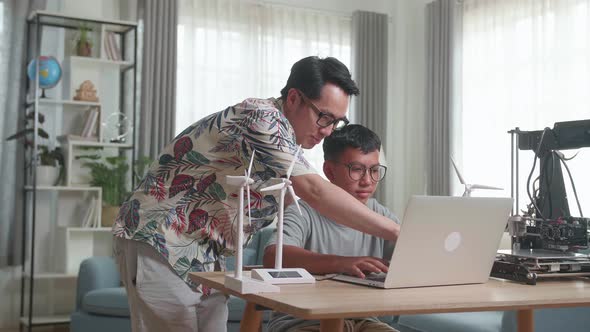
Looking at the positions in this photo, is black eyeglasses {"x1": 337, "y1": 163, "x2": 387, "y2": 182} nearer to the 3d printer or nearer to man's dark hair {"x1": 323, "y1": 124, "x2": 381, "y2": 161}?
man's dark hair {"x1": 323, "y1": 124, "x2": 381, "y2": 161}

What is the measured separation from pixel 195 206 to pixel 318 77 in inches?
18.4

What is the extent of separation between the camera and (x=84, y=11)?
5.32 metres

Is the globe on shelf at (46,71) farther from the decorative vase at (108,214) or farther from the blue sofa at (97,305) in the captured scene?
the blue sofa at (97,305)

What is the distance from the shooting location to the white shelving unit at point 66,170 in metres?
5.00

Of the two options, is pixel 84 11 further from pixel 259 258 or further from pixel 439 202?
pixel 439 202

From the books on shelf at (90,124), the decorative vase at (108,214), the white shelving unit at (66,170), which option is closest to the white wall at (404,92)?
the white shelving unit at (66,170)

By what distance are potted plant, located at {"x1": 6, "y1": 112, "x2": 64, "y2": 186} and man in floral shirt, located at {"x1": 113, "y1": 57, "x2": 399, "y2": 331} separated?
3095 millimetres

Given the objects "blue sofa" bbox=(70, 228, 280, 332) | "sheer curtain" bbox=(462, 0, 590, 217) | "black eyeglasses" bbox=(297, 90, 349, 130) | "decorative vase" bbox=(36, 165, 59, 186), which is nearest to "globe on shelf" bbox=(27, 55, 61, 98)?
"decorative vase" bbox=(36, 165, 59, 186)

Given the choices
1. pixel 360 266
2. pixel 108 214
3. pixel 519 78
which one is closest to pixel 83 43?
pixel 108 214

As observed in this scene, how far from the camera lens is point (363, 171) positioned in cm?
221

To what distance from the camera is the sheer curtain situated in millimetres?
4816

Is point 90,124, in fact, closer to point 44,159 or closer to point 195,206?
point 44,159

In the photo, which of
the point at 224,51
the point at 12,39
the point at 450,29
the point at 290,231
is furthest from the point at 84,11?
the point at 290,231

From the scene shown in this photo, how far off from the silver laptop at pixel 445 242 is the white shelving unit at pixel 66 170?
3597mm
